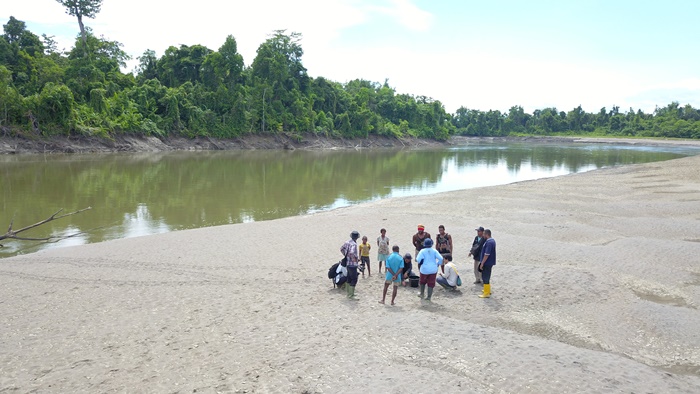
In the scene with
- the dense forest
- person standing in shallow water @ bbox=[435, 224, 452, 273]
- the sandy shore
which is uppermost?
the dense forest

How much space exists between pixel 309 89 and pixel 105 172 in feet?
213

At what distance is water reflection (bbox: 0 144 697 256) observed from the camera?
67.2 feet

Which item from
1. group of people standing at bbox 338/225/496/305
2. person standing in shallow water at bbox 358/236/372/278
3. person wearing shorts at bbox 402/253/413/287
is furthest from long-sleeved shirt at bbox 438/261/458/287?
person standing in shallow water at bbox 358/236/372/278

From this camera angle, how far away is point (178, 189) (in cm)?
2980

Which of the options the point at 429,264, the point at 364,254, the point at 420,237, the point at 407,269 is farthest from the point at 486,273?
the point at 364,254

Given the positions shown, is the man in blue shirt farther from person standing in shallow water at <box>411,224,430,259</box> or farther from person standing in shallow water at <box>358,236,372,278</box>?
person standing in shallow water at <box>358,236,372,278</box>

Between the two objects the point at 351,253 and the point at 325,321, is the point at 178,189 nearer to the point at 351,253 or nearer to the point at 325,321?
the point at 351,253

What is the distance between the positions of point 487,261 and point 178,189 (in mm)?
24086

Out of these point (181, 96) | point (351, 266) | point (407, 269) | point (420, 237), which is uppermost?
point (181, 96)

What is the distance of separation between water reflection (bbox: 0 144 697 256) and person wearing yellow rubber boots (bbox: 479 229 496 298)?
10.7 meters

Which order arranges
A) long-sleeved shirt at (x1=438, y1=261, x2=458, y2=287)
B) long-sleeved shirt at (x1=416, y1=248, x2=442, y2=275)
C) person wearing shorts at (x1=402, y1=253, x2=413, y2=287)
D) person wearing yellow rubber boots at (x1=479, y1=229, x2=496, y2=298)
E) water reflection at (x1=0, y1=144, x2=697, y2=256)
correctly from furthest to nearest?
water reflection at (x1=0, y1=144, x2=697, y2=256) → long-sleeved shirt at (x1=438, y1=261, x2=458, y2=287) → person wearing shorts at (x1=402, y1=253, x2=413, y2=287) → person wearing yellow rubber boots at (x1=479, y1=229, x2=496, y2=298) → long-sleeved shirt at (x1=416, y1=248, x2=442, y2=275)

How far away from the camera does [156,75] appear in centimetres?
8138

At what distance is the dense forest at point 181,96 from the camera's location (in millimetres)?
52594

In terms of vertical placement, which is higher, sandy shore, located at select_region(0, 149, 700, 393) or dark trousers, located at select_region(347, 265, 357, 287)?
dark trousers, located at select_region(347, 265, 357, 287)
